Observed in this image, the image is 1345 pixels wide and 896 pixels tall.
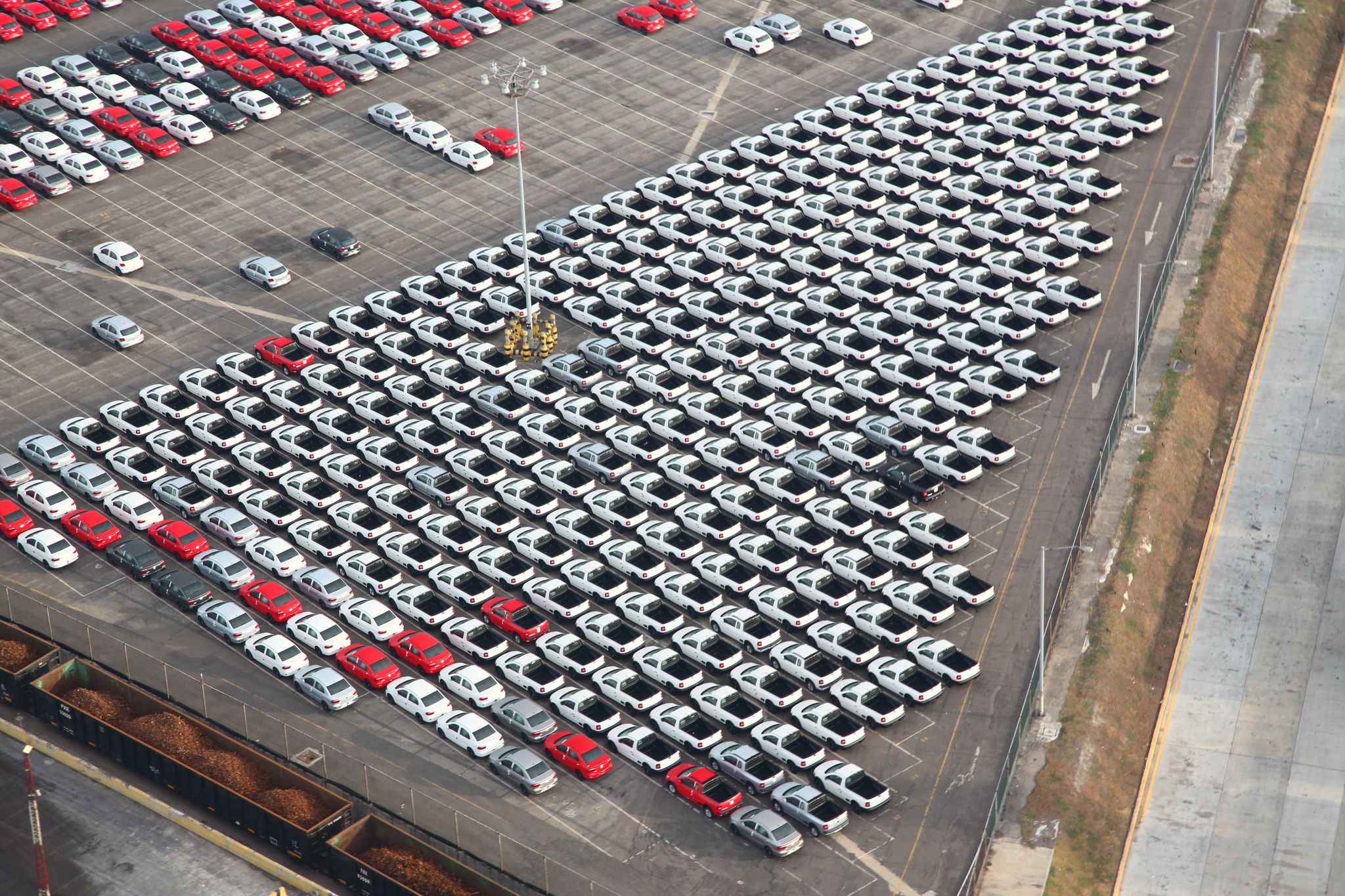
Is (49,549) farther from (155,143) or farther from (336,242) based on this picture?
(155,143)

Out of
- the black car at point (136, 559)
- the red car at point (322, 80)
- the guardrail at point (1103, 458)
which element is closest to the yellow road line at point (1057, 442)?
the guardrail at point (1103, 458)

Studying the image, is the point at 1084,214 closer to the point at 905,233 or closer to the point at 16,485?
the point at 905,233

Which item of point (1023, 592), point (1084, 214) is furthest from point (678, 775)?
point (1084, 214)

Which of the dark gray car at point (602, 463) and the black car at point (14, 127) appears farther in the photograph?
the black car at point (14, 127)

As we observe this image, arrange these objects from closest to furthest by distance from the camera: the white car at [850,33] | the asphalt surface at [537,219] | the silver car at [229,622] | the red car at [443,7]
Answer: the asphalt surface at [537,219], the silver car at [229,622], the white car at [850,33], the red car at [443,7]

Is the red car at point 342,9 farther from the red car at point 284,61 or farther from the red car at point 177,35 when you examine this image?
the red car at point 177,35
